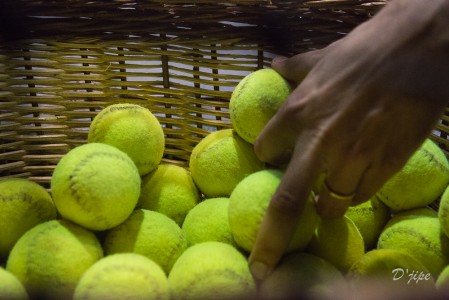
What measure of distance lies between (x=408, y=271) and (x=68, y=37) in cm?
73

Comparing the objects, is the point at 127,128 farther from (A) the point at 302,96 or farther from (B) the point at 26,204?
(A) the point at 302,96

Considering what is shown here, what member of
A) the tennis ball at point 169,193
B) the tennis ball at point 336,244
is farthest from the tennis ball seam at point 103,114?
the tennis ball at point 336,244

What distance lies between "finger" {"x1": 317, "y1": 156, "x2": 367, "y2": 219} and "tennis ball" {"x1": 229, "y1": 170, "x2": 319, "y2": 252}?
Result: 0.07ft

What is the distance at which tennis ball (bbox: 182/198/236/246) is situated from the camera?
0.78 meters

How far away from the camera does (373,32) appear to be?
0.61 meters

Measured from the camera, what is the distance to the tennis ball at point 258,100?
2.72ft

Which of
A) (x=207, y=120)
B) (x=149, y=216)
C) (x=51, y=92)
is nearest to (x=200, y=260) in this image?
(x=149, y=216)

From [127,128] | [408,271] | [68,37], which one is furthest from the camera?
[68,37]

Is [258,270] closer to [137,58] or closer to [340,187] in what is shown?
[340,187]

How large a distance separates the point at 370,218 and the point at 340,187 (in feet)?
0.89

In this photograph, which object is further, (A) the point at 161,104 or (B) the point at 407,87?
(A) the point at 161,104

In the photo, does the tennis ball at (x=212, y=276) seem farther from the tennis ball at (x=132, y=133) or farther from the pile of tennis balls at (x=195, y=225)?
the tennis ball at (x=132, y=133)

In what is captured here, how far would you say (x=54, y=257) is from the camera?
0.66 metres

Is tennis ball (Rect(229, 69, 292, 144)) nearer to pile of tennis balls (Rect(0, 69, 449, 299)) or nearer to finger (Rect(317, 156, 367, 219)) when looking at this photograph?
pile of tennis balls (Rect(0, 69, 449, 299))
